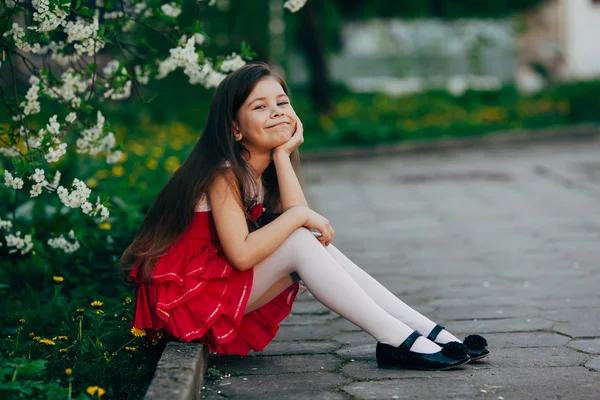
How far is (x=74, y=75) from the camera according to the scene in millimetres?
4797

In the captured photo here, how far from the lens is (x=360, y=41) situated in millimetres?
25422

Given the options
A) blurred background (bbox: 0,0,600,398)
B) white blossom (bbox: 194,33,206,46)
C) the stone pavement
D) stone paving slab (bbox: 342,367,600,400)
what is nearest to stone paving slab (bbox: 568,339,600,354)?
the stone pavement

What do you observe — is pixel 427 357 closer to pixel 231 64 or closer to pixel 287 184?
pixel 287 184

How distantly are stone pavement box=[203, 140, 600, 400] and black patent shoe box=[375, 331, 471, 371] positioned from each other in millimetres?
41

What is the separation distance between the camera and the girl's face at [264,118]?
394cm

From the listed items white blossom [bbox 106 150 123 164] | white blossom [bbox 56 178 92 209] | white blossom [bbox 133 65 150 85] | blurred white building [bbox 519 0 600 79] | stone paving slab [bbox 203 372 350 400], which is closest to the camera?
stone paving slab [bbox 203 372 350 400]

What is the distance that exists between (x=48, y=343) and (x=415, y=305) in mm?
1984

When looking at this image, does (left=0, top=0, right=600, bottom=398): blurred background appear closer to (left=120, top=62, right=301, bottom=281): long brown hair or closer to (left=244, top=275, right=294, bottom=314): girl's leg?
(left=120, top=62, right=301, bottom=281): long brown hair

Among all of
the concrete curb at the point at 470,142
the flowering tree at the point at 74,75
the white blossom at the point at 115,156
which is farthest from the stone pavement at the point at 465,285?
the concrete curb at the point at 470,142

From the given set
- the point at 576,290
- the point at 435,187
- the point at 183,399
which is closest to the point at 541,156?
the point at 435,187

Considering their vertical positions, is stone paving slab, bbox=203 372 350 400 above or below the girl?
below

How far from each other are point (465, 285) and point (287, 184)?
176cm

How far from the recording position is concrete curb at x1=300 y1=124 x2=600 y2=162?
523 inches

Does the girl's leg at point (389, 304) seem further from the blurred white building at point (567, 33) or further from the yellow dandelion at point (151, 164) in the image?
the blurred white building at point (567, 33)
